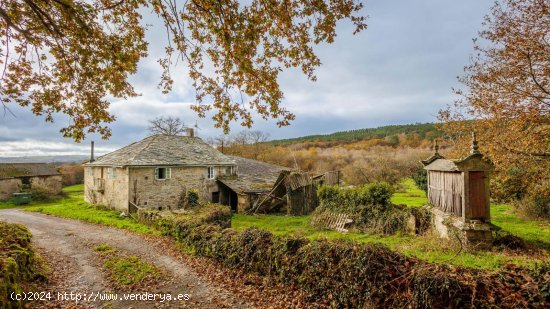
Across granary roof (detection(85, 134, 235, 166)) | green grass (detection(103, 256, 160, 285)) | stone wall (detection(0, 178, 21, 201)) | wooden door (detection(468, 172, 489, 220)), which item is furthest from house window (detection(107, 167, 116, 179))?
wooden door (detection(468, 172, 489, 220))

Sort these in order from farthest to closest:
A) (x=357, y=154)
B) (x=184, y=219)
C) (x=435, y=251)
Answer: (x=357, y=154)
(x=184, y=219)
(x=435, y=251)

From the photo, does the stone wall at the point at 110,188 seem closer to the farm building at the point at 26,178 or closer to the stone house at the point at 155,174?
the stone house at the point at 155,174

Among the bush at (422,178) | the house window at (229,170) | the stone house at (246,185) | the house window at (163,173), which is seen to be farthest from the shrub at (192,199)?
the bush at (422,178)

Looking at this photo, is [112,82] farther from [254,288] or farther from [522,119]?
[522,119]

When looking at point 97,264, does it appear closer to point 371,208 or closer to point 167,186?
point 167,186

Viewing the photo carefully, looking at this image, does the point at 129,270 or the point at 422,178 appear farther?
the point at 422,178

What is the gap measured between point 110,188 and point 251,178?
492 inches

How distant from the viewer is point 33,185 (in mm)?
30766

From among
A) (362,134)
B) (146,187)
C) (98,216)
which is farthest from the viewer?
(362,134)

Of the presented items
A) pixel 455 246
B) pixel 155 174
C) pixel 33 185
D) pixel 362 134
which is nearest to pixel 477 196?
pixel 455 246

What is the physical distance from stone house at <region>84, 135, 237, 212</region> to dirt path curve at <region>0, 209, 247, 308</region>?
436 cm

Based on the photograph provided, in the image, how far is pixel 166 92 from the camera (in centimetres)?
770

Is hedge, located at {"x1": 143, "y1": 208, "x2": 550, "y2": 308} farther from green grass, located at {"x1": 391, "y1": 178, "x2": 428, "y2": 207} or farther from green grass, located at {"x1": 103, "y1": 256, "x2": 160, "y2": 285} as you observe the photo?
green grass, located at {"x1": 391, "y1": 178, "x2": 428, "y2": 207}

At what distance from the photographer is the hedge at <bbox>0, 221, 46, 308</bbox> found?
5.38m
